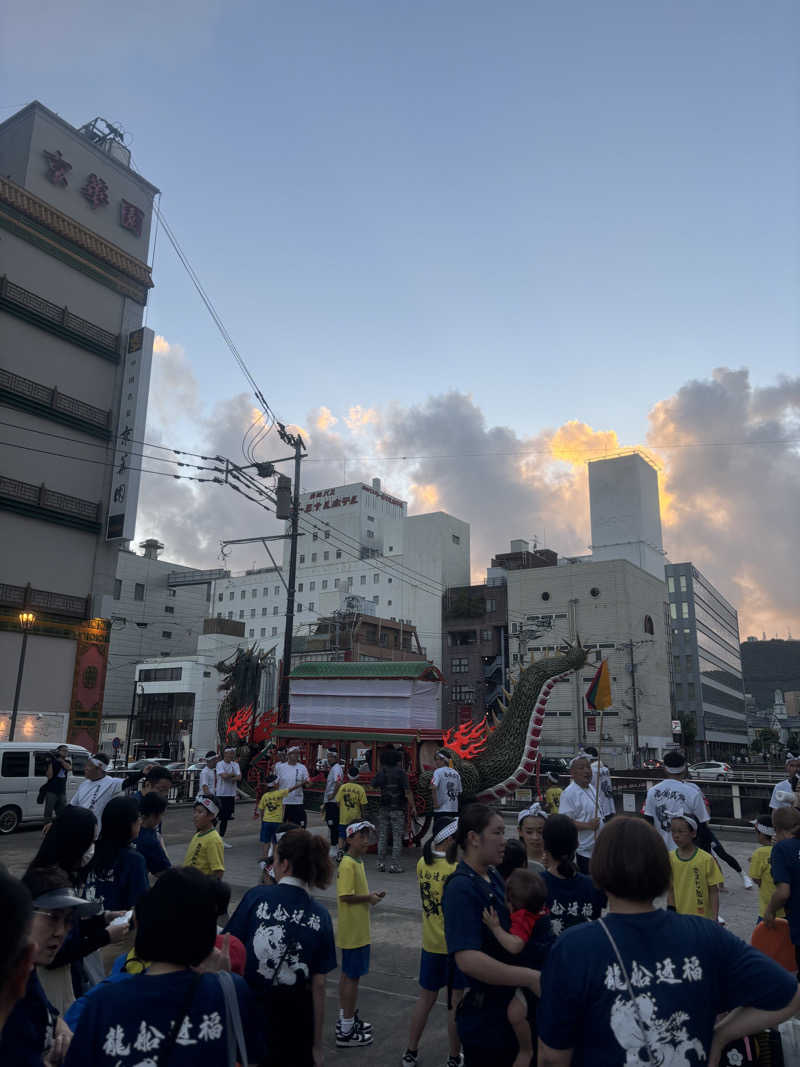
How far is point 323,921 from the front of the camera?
3.52 meters

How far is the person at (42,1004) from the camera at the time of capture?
2316mm

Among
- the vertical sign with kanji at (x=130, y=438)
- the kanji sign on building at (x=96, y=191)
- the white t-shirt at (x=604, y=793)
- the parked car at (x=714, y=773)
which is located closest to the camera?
the white t-shirt at (x=604, y=793)

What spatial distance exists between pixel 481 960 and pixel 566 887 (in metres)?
1.10

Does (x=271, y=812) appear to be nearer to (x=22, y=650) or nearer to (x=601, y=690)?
(x=601, y=690)

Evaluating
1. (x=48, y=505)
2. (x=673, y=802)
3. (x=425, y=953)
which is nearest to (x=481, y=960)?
(x=425, y=953)

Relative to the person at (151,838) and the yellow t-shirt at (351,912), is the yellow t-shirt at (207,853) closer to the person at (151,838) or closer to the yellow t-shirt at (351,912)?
the person at (151,838)

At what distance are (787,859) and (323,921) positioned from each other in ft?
11.1

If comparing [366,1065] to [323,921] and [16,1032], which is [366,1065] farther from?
[16,1032]

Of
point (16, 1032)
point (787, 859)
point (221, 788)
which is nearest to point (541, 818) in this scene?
point (787, 859)

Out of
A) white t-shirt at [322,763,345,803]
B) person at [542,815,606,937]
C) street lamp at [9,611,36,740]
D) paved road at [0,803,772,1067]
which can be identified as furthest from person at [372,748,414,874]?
street lamp at [9,611,36,740]

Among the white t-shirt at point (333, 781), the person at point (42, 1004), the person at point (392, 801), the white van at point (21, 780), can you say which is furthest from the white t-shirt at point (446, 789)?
the white van at point (21, 780)

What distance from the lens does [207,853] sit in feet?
21.7

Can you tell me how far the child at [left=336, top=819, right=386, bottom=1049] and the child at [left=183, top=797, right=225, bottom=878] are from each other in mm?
1577

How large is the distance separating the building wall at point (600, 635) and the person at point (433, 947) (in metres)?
57.9
